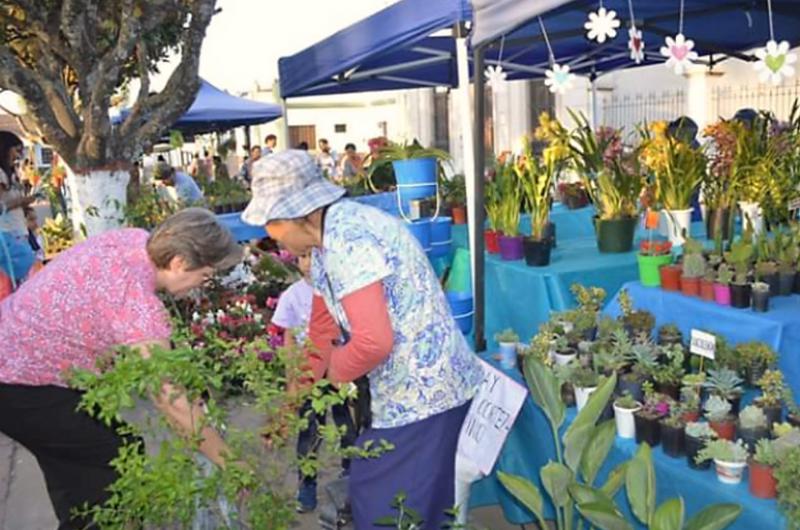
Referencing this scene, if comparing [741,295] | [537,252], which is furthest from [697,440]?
[537,252]

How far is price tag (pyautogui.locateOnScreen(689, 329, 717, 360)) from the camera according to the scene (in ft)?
7.59

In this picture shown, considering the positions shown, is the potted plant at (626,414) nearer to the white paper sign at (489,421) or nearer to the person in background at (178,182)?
the white paper sign at (489,421)

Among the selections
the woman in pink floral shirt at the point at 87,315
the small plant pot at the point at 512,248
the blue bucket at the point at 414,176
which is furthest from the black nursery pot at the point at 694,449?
the blue bucket at the point at 414,176

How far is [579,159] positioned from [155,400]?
2.98 m

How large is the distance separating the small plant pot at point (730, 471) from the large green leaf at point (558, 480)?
0.43 metres

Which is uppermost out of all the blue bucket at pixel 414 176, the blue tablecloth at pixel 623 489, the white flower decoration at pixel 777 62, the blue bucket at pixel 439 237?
the white flower decoration at pixel 777 62

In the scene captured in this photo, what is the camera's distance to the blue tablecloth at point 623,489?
1.85 metres

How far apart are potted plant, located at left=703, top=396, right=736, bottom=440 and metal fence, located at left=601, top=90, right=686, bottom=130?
10.0 metres

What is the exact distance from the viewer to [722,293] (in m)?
2.79

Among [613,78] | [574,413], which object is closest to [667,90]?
[613,78]

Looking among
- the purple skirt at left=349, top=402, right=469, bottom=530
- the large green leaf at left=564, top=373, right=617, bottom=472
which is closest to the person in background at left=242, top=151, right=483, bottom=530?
the purple skirt at left=349, top=402, right=469, bottom=530

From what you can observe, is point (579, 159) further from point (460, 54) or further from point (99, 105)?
point (99, 105)

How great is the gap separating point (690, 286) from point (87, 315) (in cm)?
215

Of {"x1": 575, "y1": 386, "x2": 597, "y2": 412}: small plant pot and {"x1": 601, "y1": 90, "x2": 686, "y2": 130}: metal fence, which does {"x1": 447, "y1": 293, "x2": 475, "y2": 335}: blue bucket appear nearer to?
{"x1": 575, "y1": 386, "x2": 597, "y2": 412}: small plant pot
